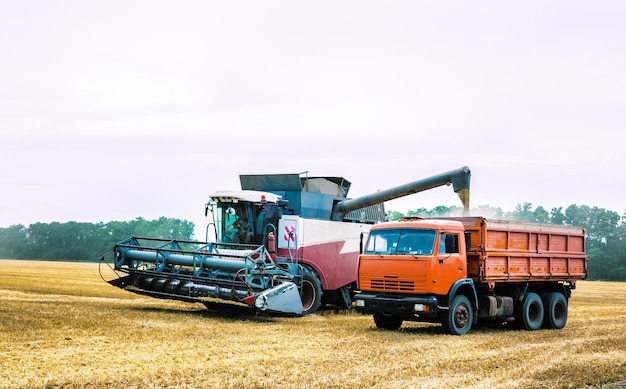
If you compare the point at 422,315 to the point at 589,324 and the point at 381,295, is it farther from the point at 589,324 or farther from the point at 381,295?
the point at 589,324

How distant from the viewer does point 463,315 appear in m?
15.8

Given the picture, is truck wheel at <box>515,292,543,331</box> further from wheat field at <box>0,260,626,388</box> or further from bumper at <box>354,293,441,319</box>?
bumper at <box>354,293,441,319</box>

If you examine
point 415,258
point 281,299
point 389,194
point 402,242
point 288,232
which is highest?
point 389,194

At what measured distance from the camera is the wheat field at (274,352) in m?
9.67

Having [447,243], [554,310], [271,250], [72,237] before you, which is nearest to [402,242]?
[447,243]

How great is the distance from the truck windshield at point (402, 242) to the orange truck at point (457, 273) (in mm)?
21

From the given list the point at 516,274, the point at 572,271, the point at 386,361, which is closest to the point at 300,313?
the point at 516,274

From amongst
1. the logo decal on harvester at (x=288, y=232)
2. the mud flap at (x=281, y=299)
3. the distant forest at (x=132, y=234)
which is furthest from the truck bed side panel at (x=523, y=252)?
the distant forest at (x=132, y=234)

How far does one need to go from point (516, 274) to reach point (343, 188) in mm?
7007

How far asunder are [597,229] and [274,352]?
90614mm

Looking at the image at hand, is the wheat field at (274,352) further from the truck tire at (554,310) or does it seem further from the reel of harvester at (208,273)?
the reel of harvester at (208,273)

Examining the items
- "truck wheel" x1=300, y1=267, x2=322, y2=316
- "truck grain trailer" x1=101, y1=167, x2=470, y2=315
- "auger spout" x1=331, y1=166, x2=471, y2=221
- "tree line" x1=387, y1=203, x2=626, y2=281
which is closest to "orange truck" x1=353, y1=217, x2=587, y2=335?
"truck grain trailer" x1=101, y1=167, x2=470, y2=315

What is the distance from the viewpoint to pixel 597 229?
9481cm

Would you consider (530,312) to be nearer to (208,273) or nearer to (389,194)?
(389,194)
